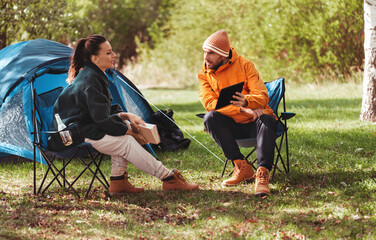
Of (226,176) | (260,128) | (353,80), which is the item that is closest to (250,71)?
(260,128)

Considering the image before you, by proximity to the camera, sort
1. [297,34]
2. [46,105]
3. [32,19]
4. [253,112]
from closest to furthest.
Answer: [253,112]
[46,105]
[32,19]
[297,34]

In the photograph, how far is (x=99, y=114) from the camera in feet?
12.4

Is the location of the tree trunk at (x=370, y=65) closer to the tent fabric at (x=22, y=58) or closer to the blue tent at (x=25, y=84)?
the blue tent at (x=25, y=84)

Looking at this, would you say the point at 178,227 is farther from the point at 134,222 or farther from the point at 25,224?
the point at 25,224

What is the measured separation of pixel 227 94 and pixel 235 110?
0.18 m

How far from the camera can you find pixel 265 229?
3258 mm

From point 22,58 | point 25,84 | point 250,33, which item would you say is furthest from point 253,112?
point 250,33

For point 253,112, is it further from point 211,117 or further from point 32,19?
point 32,19

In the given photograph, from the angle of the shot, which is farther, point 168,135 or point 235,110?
point 168,135

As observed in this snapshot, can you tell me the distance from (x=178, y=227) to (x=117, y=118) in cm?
102

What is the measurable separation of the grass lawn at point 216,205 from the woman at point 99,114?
0.33m

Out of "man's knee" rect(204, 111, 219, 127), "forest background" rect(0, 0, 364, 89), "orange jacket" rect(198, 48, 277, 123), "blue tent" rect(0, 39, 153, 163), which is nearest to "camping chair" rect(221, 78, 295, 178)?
"orange jacket" rect(198, 48, 277, 123)

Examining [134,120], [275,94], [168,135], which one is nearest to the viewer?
[134,120]

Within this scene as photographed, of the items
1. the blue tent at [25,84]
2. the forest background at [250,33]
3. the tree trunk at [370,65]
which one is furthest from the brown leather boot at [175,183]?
the tree trunk at [370,65]
